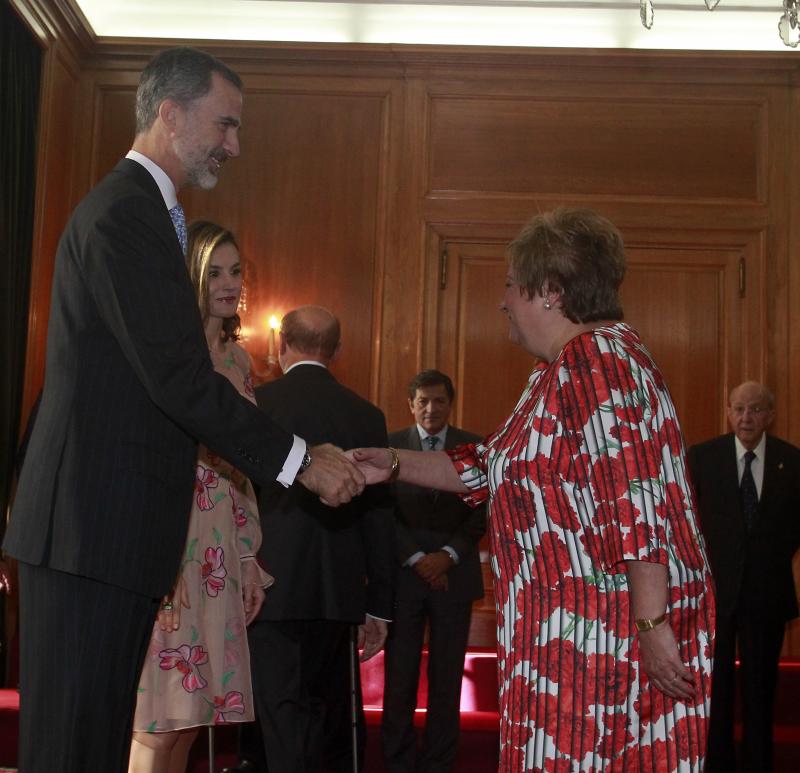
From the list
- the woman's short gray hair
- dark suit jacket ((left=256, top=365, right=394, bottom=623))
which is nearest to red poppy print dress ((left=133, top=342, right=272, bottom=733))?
dark suit jacket ((left=256, top=365, right=394, bottom=623))

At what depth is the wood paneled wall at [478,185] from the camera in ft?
22.2

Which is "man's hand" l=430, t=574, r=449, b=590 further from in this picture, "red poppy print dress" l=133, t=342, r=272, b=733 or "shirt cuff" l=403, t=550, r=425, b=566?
"red poppy print dress" l=133, t=342, r=272, b=733

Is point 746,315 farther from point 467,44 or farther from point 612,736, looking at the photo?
point 612,736

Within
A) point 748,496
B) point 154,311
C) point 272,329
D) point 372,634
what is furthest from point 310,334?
point 272,329

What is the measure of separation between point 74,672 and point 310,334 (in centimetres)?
207

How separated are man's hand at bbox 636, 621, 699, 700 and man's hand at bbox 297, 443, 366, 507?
747 mm

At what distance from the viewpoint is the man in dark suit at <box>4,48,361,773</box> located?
189 centimetres

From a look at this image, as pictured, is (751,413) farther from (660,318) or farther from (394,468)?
(394,468)

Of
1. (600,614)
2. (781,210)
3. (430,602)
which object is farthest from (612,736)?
(781,210)

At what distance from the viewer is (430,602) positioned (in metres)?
4.69

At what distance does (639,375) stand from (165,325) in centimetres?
92

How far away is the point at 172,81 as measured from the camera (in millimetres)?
2340

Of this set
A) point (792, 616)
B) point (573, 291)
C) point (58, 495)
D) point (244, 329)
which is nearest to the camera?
point (58, 495)

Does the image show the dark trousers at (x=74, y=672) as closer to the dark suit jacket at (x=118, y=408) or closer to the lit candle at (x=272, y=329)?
the dark suit jacket at (x=118, y=408)
